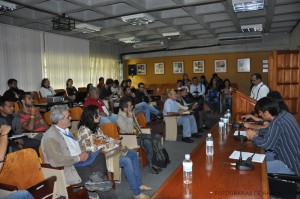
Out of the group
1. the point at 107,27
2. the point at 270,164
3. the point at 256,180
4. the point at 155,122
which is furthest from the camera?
the point at 107,27

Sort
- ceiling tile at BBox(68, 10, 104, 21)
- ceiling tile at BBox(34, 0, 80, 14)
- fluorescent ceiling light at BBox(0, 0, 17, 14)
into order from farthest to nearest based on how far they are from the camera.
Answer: ceiling tile at BBox(68, 10, 104, 21) → ceiling tile at BBox(34, 0, 80, 14) → fluorescent ceiling light at BBox(0, 0, 17, 14)

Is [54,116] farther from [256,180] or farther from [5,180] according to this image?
[256,180]

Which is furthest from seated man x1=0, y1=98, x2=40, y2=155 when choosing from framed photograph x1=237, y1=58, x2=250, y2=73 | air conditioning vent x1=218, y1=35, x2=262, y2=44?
framed photograph x1=237, y1=58, x2=250, y2=73

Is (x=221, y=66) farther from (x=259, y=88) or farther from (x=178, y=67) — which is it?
(x=259, y=88)

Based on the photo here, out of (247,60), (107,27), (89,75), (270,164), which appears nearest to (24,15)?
(107,27)

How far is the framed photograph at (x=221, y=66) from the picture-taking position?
40.0 ft

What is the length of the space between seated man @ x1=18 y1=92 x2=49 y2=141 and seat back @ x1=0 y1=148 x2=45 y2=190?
1.90 m

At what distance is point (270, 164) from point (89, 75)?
10.0 meters

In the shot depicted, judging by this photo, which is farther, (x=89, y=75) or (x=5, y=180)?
(x=89, y=75)

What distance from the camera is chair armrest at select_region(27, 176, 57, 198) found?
233cm

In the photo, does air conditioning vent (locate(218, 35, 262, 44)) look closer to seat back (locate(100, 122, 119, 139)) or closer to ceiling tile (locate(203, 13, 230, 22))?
ceiling tile (locate(203, 13, 230, 22))

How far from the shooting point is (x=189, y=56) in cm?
1288

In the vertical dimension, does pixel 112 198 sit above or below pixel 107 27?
below

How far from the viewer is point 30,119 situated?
14.6ft
